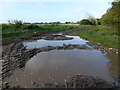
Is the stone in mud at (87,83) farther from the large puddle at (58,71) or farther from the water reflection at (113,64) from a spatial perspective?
the water reflection at (113,64)

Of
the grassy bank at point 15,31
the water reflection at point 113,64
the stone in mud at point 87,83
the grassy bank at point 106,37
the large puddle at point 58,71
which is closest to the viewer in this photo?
the stone in mud at point 87,83

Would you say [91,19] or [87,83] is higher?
[91,19]

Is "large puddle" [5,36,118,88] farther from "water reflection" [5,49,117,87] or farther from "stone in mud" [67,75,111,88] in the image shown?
"stone in mud" [67,75,111,88]

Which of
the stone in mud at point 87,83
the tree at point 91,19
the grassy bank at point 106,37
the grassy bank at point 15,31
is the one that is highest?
the tree at point 91,19

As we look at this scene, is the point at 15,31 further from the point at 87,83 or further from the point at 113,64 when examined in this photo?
the point at 87,83

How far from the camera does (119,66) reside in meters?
9.36

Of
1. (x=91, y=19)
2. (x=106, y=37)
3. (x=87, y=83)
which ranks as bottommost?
(x=87, y=83)

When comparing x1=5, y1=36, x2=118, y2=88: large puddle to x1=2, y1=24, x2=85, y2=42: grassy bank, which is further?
x1=2, y1=24, x2=85, y2=42: grassy bank

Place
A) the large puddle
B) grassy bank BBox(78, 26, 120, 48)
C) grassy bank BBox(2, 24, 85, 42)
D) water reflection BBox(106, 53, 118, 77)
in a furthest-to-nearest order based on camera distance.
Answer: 1. grassy bank BBox(2, 24, 85, 42)
2. grassy bank BBox(78, 26, 120, 48)
3. water reflection BBox(106, 53, 118, 77)
4. the large puddle

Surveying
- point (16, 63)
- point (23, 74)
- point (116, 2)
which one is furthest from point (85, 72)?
point (116, 2)

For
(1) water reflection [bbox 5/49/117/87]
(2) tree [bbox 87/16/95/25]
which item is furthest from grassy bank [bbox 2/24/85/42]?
(2) tree [bbox 87/16/95/25]

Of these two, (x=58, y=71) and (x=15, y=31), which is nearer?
(x=58, y=71)

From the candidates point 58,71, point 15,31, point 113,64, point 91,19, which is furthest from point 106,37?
point 91,19

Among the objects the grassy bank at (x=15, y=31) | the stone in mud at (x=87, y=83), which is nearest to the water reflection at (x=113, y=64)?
the stone in mud at (x=87, y=83)
